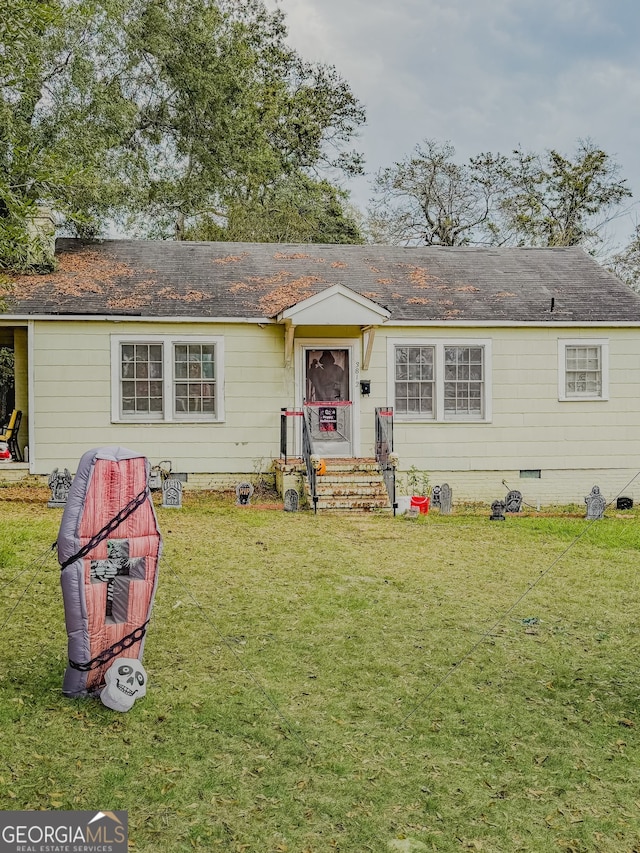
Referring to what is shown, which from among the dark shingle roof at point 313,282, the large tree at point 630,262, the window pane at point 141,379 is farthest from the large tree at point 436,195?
the window pane at point 141,379

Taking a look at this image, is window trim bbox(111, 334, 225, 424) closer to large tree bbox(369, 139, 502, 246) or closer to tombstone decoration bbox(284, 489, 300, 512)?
tombstone decoration bbox(284, 489, 300, 512)

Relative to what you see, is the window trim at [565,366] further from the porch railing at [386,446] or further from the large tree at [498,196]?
the large tree at [498,196]

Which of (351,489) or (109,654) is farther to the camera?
(351,489)

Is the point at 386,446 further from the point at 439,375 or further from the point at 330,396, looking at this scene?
the point at 439,375

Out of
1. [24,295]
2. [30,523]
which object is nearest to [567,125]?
[24,295]

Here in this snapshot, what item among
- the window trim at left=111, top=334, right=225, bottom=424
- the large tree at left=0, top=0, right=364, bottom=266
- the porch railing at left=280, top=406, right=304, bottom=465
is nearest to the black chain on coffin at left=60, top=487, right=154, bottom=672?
the porch railing at left=280, top=406, right=304, bottom=465

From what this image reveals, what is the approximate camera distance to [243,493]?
12586 mm

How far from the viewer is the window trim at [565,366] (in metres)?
14.2

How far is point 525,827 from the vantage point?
3.51 metres

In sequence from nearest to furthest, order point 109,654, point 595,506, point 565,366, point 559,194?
point 109,654 → point 595,506 → point 565,366 → point 559,194

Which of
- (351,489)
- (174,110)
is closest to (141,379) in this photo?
(351,489)

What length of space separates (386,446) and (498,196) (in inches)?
827

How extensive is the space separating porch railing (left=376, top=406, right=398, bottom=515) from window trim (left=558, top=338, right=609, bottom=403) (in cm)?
344

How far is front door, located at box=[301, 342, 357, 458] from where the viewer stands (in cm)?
1395
